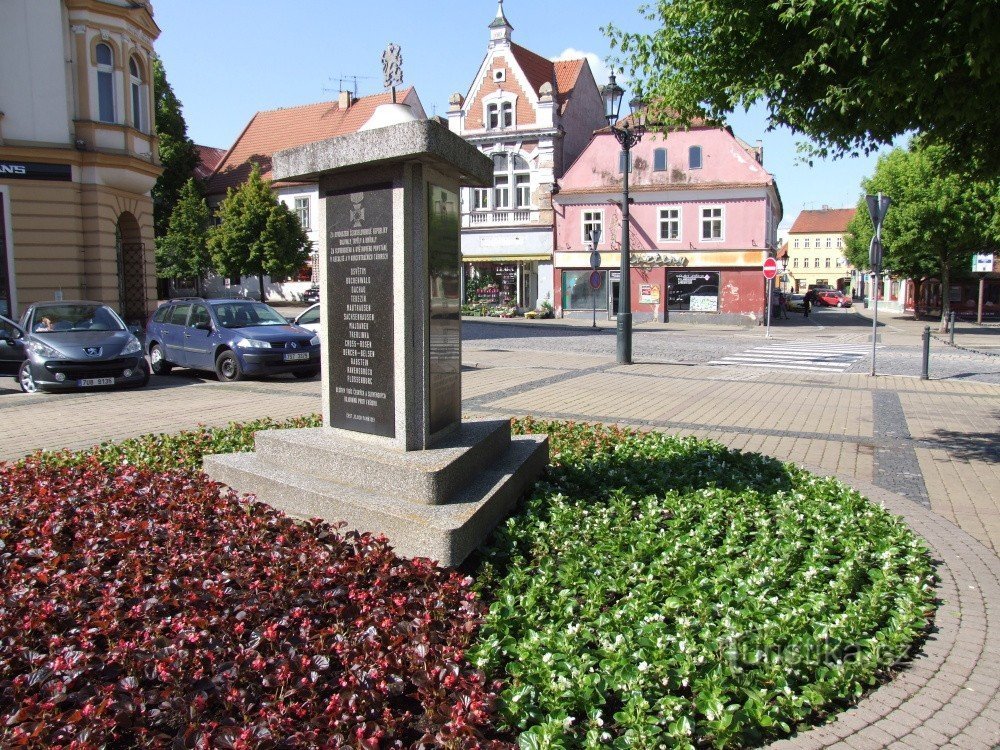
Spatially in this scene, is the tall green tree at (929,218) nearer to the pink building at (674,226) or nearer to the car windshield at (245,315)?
the pink building at (674,226)

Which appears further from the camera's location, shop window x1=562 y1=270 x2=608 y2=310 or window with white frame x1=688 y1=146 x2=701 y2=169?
shop window x1=562 y1=270 x2=608 y2=310

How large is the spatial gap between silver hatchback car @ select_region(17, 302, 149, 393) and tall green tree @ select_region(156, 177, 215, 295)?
32.9 metres

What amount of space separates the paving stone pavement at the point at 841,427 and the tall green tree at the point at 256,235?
2671 centimetres

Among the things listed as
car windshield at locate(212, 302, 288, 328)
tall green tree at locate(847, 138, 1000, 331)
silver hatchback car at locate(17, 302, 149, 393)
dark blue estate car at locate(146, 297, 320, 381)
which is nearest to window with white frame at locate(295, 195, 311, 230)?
tall green tree at locate(847, 138, 1000, 331)

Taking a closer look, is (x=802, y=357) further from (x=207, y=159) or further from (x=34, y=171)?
(x=207, y=159)

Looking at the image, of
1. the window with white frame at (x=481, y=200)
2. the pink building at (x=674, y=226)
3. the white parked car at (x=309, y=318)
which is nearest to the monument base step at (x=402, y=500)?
the white parked car at (x=309, y=318)

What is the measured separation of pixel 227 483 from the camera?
19.2 ft

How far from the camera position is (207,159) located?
62.8 m

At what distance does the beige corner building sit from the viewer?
20562mm

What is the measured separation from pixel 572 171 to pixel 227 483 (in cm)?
3954

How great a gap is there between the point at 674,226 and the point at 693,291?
3.45m

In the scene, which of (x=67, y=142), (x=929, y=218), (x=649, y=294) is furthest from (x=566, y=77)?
(x=67, y=142)

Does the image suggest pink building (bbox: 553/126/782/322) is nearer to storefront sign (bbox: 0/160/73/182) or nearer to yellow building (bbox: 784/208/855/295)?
storefront sign (bbox: 0/160/73/182)

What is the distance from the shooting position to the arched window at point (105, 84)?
21750 millimetres
